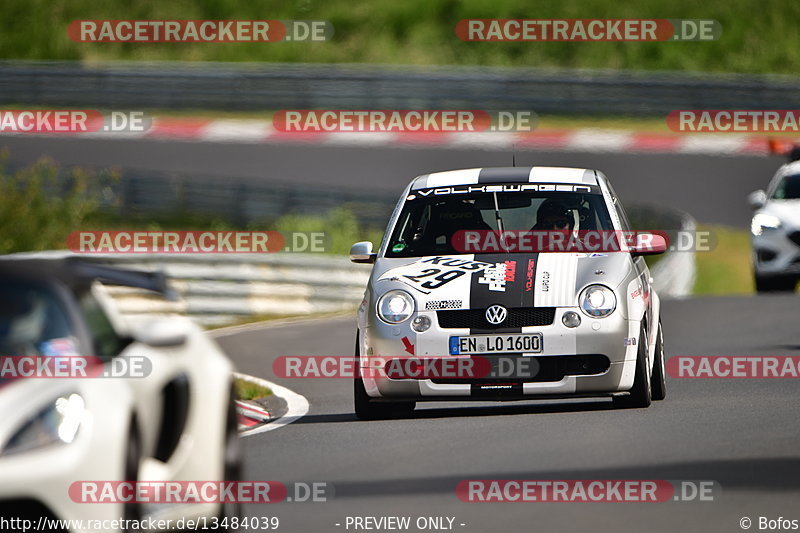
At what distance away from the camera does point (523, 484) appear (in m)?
8.66

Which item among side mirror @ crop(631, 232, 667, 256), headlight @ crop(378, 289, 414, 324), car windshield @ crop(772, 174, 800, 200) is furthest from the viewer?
car windshield @ crop(772, 174, 800, 200)

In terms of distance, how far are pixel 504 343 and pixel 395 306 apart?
2.37 ft

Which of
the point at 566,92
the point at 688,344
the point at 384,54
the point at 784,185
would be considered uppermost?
the point at 384,54

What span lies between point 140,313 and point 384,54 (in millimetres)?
23651

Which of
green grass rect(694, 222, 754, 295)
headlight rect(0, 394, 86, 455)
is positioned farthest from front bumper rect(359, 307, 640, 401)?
green grass rect(694, 222, 754, 295)

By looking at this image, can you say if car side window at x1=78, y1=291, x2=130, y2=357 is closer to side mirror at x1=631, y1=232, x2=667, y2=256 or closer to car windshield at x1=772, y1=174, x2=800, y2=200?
side mirror at x1=631, y1=232, x2=667, y2=256

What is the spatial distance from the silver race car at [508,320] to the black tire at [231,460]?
3433 mm

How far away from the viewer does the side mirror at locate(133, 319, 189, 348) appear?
659 cm

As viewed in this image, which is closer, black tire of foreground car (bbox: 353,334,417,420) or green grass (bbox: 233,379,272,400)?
black tire of foreground car (bbox: 353,334,417,420)

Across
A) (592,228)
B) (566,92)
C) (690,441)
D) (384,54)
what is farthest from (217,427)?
(384,54)

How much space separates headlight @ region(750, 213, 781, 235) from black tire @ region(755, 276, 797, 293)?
23.3 inches

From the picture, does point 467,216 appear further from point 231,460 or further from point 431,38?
point 431,38

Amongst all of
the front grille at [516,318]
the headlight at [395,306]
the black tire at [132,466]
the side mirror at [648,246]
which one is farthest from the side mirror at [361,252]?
the black tire at [132,466]

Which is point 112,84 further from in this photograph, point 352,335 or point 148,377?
point 148,377
